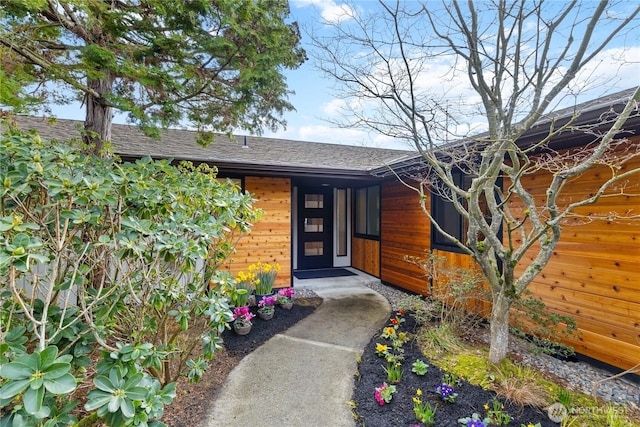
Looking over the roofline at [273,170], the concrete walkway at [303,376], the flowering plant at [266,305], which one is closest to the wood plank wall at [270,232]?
the roofline at [273,170]

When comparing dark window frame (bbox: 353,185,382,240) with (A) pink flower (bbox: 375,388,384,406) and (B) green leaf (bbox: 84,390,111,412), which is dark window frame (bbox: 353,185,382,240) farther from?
(B) green leaf (bbox: 84,390,111,412)

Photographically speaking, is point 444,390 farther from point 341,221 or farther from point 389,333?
point 341,221

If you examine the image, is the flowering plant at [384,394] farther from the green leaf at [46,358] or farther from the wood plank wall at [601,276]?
the wood plank wall at [601,276]

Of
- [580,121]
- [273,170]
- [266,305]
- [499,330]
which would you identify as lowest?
[266,305]

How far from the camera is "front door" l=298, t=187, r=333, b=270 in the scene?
8.59 metres

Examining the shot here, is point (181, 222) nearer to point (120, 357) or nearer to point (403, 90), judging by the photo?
point (120, 357)

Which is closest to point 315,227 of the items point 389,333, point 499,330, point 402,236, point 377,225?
point 377,225

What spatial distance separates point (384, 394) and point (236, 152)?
619 cm

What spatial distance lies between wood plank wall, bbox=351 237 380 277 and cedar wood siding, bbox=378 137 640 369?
12.8ft

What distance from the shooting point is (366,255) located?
813 cm

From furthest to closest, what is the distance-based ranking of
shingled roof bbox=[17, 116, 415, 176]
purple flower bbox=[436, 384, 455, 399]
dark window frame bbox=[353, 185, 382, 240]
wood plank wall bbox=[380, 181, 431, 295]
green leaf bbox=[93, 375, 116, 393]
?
dark window frame bbox=[353, 185, 382, 240] < wood plank wall bbox=[380, 181, 431, 295] < shingled roof bbox=[17, 116, 415, 176] < purple flower bbox=[436, 384, 455, 399] < green leaf bbox=[93, 375, 116, 393]

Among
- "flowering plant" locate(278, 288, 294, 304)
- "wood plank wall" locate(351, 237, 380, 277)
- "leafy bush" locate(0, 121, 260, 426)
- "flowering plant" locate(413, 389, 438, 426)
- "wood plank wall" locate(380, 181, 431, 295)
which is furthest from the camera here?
"wood plank wall" locate(351, 237, 380, 277)

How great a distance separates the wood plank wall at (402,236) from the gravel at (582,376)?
2146 millimetres

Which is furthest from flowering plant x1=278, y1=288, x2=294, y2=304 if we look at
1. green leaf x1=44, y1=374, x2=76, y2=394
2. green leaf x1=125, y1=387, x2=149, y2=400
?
green leaf x1=44, y1=374, x2=76, y2=394
